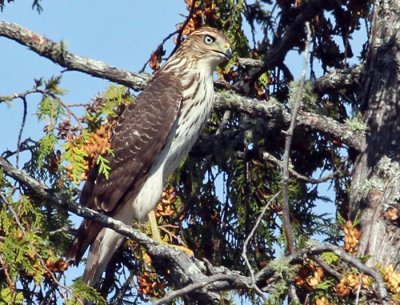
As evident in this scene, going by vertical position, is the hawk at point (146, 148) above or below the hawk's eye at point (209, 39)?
below

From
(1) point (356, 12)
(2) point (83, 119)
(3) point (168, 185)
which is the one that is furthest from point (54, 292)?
(1) point (356, 12)

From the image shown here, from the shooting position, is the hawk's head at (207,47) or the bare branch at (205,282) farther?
the hawk's head at (207,47)

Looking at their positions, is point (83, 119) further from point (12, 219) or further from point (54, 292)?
point (54, 292)

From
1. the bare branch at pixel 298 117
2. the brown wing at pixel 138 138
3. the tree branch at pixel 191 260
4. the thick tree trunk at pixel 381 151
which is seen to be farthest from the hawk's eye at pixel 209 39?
the tree branch at pixel 191 260

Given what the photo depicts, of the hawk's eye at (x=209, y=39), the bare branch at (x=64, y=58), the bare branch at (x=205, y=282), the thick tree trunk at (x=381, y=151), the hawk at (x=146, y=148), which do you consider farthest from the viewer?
the hawk's eye at (x=209, y=39)

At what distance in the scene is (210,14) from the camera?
25.7ft

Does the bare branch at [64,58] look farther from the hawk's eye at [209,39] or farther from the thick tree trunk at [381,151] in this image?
the thick tree trunk at [381,151]

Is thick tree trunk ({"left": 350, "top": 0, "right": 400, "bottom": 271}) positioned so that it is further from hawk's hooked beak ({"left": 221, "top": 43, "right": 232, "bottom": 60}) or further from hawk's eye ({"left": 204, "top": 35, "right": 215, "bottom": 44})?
hawk's eye ({"left": 204, "top": 35, "right": 215, "bottom": 44})

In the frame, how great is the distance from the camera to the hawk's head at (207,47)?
7648 mm

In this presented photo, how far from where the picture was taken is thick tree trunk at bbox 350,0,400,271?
643 centimetres

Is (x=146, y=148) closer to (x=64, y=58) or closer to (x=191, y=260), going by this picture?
(x=64, y=58)

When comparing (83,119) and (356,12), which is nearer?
(83,119)

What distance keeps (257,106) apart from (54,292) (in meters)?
1.84

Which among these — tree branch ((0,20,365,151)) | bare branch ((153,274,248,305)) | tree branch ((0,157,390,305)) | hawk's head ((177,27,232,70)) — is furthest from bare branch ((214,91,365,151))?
bare branch ((153,274,248,305))
